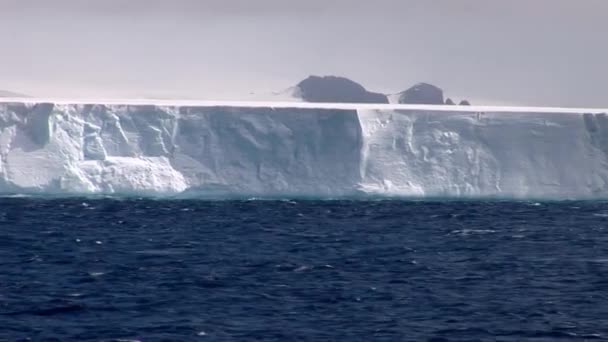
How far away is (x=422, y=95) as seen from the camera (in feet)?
154

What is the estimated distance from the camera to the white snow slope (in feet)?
121

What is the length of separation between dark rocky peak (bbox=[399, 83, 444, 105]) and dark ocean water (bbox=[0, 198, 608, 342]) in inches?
602

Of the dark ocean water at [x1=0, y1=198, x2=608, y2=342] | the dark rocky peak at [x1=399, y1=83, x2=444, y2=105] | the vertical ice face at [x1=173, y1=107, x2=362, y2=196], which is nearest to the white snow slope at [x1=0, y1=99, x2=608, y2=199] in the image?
the vertical ice face at [x1=173, y1=107, x2=362, y2=196]

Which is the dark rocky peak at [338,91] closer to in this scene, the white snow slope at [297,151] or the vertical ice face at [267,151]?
the white snow slope at [297,151]

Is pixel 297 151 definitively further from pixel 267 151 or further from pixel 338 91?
pixel 338 91

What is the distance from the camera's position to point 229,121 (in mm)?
38094

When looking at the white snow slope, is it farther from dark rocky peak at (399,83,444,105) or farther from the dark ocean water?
dark rocky peak at (399,83,444,105)

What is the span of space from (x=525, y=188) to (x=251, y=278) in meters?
22.5

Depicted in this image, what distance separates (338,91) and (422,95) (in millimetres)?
3647

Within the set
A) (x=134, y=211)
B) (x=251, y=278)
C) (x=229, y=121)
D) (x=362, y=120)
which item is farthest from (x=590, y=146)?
(x=251, y=278)

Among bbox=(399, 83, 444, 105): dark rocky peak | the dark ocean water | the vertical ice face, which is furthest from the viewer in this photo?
bbox=(399, 83, 444, 105): dark rocky peak

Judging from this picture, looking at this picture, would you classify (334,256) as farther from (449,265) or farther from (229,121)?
(229,121)

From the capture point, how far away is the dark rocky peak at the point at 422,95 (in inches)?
1844

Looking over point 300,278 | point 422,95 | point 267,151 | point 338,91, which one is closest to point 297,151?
point 267,151
